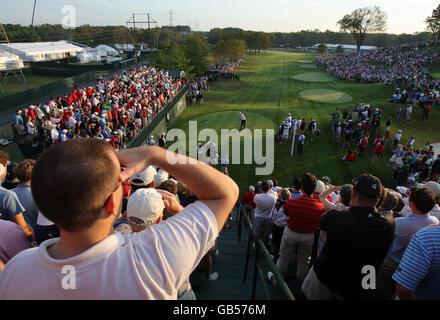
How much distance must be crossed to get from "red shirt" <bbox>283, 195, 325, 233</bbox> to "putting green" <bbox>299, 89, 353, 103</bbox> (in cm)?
2988

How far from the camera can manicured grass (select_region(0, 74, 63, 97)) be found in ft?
110

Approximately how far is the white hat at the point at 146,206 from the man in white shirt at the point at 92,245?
1406mm

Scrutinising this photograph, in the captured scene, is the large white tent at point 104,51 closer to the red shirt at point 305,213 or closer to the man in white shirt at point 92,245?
the red shirt at point 305,213

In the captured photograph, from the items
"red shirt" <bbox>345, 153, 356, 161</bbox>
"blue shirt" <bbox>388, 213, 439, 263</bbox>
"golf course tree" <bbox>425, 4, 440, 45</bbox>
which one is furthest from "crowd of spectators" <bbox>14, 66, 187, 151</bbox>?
"golf course tree" <bbox>425, 4, 440, 45</bbox>

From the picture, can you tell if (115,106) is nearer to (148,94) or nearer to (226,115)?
(148,94)

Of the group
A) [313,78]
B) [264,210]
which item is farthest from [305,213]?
[313,78]

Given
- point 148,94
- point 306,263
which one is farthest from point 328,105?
point 306,263

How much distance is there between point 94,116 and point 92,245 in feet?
50.8

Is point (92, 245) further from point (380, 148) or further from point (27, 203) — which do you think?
point (380, 148)

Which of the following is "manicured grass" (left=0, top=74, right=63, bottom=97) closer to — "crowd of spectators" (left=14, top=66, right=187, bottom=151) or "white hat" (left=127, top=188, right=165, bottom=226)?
"crowd of spectators" (left=14, top=66, right=187, bottom=151)

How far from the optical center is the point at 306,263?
15.1ft

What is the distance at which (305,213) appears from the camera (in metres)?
4.25
